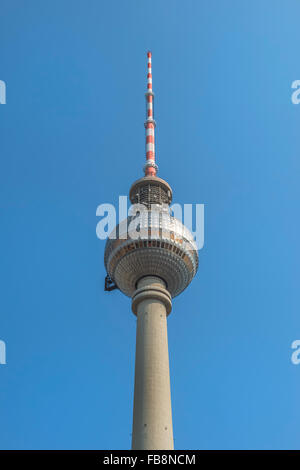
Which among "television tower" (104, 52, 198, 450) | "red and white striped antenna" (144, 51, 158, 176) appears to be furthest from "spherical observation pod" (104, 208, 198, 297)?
"red and white striped antenna" (144, 51, 158, 176)

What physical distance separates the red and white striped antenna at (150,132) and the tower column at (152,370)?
54.3ft

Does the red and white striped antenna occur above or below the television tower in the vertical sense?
above

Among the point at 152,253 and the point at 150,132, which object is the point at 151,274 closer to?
the point at 152,253

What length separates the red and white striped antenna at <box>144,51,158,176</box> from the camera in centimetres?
6253

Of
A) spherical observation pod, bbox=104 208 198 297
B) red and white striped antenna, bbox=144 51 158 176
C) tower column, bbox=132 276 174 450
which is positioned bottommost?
tower column, bbox=132 276 174 450

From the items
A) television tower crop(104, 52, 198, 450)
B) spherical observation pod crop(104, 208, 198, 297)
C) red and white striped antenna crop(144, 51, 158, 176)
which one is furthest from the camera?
red and white striped antenna crop(144, 51, 158, 176)

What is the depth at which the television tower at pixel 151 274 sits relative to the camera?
4225 centimetres

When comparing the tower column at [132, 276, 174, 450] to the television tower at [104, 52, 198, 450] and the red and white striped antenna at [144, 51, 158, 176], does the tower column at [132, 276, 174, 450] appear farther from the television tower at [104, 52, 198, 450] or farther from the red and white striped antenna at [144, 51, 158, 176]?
the red and white striped antenna at [144, 51, 158, 176]

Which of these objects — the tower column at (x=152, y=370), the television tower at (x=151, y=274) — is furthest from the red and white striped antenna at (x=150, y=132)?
the tower column at (x=152, y=370)

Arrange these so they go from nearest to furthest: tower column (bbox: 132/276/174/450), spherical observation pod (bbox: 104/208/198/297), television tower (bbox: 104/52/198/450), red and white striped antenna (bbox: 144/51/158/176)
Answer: tower column (bbox: 132/276/174/450) → television tower (bbox: 104/52/198/450) → spherical observation pod (bbox: 104/208/198/297) → red and white striped antenna (bbox: 144/51/158/176)

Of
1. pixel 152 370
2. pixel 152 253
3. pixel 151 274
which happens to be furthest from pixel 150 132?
pixel 152 370

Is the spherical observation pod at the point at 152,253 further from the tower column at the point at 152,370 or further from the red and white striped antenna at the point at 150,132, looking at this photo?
the red and white striped antenna at the point at 150,132

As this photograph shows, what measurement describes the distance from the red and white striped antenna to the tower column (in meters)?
16.5
